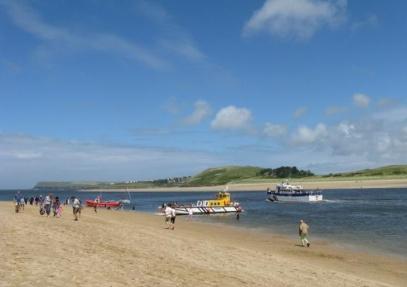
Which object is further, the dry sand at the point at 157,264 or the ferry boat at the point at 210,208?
the ferry boat at the point at 210,208

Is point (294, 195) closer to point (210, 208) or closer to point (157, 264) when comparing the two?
point (210, 208)

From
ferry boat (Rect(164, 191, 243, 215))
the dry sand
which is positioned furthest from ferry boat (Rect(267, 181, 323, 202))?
the dry sand

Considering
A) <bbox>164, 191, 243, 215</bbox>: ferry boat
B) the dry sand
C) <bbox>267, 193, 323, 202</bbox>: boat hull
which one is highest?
<bbox>267, 193, 323, 202</bbox>: boat hull

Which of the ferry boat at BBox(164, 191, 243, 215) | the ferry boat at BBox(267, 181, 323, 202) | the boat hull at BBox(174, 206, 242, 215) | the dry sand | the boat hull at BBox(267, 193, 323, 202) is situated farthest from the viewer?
the ferry boat at BBox(267, 181, 323, 202)

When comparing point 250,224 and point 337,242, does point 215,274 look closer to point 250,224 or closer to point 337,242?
point 337,242

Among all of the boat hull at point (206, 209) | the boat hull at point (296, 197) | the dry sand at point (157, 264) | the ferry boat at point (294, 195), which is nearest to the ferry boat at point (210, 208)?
the boat hull at point (206, 209)

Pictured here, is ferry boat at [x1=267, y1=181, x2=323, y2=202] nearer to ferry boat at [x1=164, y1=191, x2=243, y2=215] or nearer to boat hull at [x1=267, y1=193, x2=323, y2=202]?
boat hull at [x1=267, y1=193, x2=323, y2=202]

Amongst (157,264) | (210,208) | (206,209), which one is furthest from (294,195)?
(157,264)

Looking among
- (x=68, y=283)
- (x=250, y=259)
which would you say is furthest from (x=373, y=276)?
(x=68, y=283)

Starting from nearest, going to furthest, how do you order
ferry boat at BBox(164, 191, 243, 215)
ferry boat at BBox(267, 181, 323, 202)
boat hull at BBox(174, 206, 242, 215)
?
boat hull at BBox(174, 206, 242, 215), ferry boat at BBox(164, 191, 243, 215), ferry boat at BBox(267, 181, 323, 202)

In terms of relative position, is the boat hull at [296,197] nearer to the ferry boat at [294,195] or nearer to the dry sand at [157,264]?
the ferry boat at [294,195]

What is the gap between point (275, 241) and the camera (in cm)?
3584

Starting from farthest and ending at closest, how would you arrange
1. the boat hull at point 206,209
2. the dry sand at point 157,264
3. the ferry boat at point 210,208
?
the ferry boat at point 210,208 < the boat hull at point 206,209 < the dry sand at point 157,264

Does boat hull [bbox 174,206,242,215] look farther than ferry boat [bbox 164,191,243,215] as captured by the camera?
No
